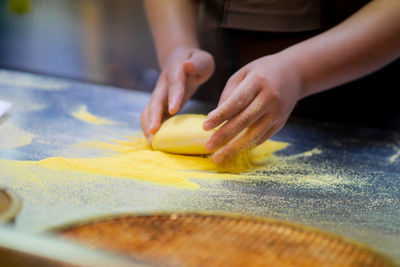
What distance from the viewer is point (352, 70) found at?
1134mm

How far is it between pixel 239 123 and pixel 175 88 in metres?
0.25

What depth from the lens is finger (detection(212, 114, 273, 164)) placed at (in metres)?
0.96

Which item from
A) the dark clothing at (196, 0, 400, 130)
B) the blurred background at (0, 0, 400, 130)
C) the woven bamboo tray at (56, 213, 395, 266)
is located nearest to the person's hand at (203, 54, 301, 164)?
the dark clothing at (196, 0, 400, 130)

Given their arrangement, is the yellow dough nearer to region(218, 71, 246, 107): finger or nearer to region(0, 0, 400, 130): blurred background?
region(218, 71, 246, 107): finger

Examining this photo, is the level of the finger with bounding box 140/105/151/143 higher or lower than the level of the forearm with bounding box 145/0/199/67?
lower

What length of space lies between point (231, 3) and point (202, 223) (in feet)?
2.64

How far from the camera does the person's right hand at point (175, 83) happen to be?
1.11m

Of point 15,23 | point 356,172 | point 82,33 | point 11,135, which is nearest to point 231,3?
point 356,172

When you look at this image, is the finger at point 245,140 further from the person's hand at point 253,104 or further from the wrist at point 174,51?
the wrist at point 174,51

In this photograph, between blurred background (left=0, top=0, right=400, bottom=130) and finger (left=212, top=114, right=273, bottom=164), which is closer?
finger (left=212, top=114, right=273, bottom=164)

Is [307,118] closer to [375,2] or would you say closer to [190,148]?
[375,2]

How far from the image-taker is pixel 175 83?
1.14 m

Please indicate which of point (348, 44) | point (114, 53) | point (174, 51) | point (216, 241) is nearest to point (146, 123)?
point (174, 51)

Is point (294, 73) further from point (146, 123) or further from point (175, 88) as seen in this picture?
point (146, 123)
